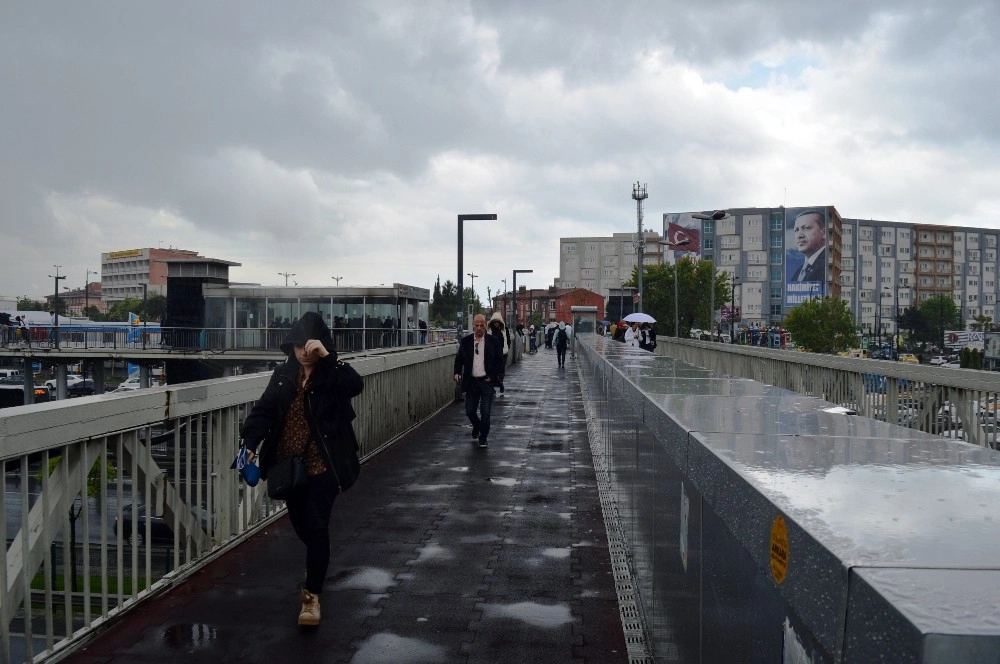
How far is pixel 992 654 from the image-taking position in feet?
3.30

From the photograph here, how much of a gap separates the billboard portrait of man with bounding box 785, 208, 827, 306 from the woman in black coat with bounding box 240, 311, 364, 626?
416 feet

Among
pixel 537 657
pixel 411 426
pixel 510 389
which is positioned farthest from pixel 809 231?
pixel 537 657

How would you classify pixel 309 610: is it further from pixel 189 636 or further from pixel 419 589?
pixel 419 589

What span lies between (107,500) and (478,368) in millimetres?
7288

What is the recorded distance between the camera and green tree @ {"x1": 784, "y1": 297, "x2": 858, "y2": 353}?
284ft

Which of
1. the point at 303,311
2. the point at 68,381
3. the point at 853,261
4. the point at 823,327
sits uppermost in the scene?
the point at 853,261

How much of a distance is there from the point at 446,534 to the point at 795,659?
513cm

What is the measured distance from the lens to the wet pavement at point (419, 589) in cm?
432

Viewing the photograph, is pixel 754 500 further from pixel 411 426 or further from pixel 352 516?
pixel 411 426

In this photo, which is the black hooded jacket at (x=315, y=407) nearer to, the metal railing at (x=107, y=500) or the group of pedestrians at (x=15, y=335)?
the metal railing at (x=107, y=500)

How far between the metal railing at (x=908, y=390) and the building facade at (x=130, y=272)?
17238cm

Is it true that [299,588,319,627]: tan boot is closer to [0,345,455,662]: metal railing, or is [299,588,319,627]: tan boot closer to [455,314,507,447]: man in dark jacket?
[0,345,455,662]: metal railing

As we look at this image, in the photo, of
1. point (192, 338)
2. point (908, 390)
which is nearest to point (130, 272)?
point (192, 338)

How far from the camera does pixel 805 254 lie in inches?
4936
